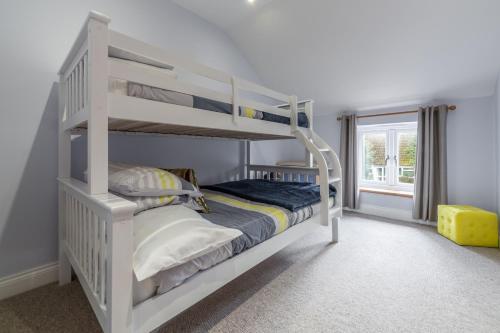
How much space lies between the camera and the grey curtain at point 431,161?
303cm

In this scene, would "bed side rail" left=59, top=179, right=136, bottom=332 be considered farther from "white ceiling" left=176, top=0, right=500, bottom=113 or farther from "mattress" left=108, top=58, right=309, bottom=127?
"white ceiling" left=176, top=0, right=500, bottom=113

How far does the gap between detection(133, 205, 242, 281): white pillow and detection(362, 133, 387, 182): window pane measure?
3470 millimetres

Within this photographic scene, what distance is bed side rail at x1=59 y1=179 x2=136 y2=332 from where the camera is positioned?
31.9 inches

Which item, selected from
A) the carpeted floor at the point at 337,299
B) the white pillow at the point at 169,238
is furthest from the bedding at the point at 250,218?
the carpeted floor at the point at 337,299

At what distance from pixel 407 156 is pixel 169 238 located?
12.5 feet

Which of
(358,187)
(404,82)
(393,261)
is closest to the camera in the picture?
(393,261)

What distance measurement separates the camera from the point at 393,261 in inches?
84.6

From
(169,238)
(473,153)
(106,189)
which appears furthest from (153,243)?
(473,153)

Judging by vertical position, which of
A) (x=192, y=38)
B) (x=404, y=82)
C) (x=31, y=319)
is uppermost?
(x=192, y=38)

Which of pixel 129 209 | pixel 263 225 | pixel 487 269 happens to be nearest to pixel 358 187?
pixel 487 269

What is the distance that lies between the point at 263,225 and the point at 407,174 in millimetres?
3152

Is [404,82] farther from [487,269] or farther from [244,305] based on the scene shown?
[244,305]

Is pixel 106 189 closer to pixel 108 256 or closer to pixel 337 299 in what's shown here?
pixel 108 256

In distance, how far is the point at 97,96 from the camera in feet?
3.20
